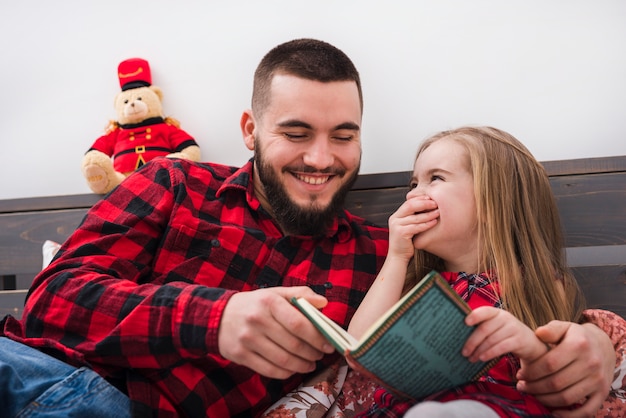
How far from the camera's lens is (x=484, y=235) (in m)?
1.16

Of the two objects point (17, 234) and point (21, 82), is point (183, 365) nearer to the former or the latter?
point (17, 234)

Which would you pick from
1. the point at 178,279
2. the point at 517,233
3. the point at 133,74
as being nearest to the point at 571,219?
the point at 517,233

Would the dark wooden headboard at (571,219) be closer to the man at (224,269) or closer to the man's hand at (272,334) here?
the man at (224,269)

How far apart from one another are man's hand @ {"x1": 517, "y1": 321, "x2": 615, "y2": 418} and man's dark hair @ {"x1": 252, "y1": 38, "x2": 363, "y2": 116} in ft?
2.36

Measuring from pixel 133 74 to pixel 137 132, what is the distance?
0.19 meters

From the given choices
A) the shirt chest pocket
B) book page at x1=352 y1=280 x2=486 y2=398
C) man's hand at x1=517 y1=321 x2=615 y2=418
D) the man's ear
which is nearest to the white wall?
the man's ear

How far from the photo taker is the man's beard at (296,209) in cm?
126

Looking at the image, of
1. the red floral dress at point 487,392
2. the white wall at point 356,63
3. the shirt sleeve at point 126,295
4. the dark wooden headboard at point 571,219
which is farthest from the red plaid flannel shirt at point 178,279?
the white wall at point 356,63

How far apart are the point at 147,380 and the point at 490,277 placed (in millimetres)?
689

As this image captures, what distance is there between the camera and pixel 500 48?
1.53 meters

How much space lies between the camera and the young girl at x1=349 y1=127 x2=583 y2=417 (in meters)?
1.10

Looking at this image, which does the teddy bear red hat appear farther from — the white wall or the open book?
the open book

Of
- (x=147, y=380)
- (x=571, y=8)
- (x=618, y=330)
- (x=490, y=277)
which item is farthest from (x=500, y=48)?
(x=147, y=380)

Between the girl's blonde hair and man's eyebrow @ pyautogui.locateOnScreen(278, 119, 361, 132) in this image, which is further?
man's eyebrow @ pyautogui.locateOnScreen(278, 119, 361, 132)
